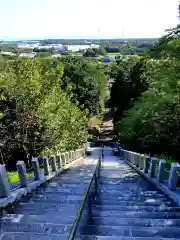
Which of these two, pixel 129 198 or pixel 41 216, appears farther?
pixel 129 198

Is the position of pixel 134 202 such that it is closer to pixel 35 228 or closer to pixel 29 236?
pixel 35 228

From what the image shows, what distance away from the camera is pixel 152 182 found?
10461mm

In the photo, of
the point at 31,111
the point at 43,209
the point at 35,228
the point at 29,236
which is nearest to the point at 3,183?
the point at 43,209

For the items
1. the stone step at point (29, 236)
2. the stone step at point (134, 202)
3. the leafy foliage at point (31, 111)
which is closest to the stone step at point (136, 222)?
the stone step at point (29, 236)

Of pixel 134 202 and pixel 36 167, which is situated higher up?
pixel 36 167

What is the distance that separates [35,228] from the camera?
5.11m

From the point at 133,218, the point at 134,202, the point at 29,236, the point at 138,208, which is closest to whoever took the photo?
the point at 29,236

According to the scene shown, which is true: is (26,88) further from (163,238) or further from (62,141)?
(163,238)

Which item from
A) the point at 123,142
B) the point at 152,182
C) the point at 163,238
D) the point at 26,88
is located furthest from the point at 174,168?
the point at 123,142

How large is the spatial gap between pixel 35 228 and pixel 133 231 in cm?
146

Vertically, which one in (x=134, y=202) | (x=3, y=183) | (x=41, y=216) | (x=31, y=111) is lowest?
(x=134, y=202)

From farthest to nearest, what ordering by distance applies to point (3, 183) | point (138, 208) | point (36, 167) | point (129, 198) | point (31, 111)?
1. point (31, 111)
2. point (36, 167)
3. point (129, 198)
4. point (138, 208)
5. point (3, 183)

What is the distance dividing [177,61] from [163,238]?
11354mm

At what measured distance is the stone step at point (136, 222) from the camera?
5543 mm
